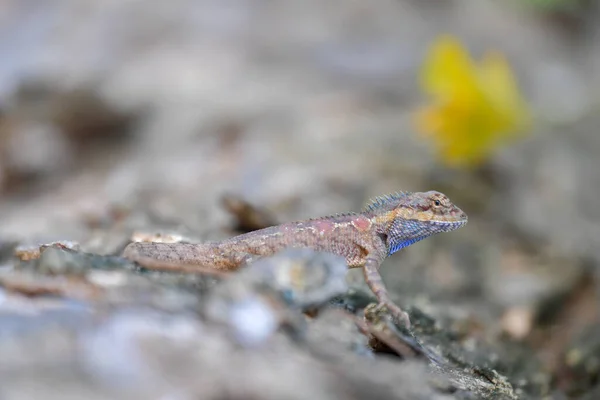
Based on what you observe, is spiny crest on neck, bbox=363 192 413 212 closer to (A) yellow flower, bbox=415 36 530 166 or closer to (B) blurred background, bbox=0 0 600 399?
(B) blurred background, bbox=0 0 600 399

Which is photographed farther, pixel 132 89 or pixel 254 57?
pixel 254 57

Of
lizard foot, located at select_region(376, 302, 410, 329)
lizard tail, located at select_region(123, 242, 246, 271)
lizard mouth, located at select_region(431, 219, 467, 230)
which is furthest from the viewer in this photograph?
lizard mouth, located at select_region(431, 219, 467, 230)

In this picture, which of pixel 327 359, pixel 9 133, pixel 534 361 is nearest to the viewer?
pixel 327 359

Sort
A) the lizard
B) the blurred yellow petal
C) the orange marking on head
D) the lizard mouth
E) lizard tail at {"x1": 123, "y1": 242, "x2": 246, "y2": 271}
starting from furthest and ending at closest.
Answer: the blurred yellow petal → the lizard mouth → the orange marking on head → the lizard → lizard tail at {"x1": 123, "y1": 242, "x2": 246, "y2": 271}

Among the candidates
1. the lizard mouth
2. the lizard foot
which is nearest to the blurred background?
the lizard mouth

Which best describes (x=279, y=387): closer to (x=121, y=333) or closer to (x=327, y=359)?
(x=327, y=359)

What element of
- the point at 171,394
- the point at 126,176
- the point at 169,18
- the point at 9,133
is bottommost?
the point at 171,394

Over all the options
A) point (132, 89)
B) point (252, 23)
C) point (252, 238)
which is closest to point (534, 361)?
point (252, 238)

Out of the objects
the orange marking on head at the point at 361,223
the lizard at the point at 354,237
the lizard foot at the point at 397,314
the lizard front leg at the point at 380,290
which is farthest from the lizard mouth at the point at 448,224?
the lizard foot at the point at 397,314
